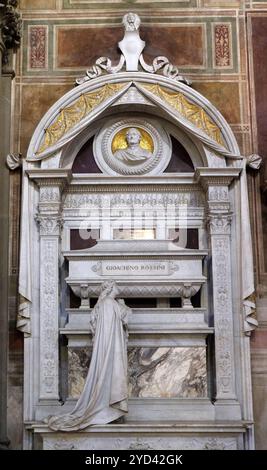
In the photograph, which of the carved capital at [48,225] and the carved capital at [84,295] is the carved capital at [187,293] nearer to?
the carved capital at [84,295]

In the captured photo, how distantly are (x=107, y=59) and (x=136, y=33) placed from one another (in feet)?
1.73

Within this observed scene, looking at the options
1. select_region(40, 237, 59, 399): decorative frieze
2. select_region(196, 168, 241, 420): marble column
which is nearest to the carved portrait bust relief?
select_region(196, 168, 241, 420): marble column

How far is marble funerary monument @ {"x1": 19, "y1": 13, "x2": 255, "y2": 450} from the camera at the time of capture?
11.4 metres

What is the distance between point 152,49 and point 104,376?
4.48 meters

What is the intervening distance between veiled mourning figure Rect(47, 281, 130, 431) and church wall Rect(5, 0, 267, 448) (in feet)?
6.76

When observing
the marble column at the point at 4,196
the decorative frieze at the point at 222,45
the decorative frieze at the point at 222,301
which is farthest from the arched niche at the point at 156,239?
the decorative frieze at the point at 222,45

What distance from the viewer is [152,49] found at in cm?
1264

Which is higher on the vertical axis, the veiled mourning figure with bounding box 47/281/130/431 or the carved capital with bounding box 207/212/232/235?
the carved capital with bounding box 207/212/232/235

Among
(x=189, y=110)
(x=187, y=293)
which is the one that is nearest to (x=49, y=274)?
(x=187, y=293)

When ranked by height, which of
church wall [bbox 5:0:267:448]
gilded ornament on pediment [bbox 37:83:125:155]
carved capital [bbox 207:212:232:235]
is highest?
church wall [bbox 5:0:267:448]

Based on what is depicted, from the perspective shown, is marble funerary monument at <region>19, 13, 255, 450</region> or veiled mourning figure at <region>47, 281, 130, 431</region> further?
marble funerary monument at <region>19, 13, 255, 450</region>

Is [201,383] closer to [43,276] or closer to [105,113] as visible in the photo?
[43,276]

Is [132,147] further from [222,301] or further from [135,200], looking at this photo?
[222,301]

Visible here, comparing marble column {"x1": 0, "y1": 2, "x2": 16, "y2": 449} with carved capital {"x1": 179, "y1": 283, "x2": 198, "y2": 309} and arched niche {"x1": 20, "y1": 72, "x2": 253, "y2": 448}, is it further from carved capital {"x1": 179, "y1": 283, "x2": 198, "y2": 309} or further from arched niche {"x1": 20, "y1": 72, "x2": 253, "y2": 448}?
carved capital {"x1": 179, "y1": 283, "x2": 198, "y2": 309}
